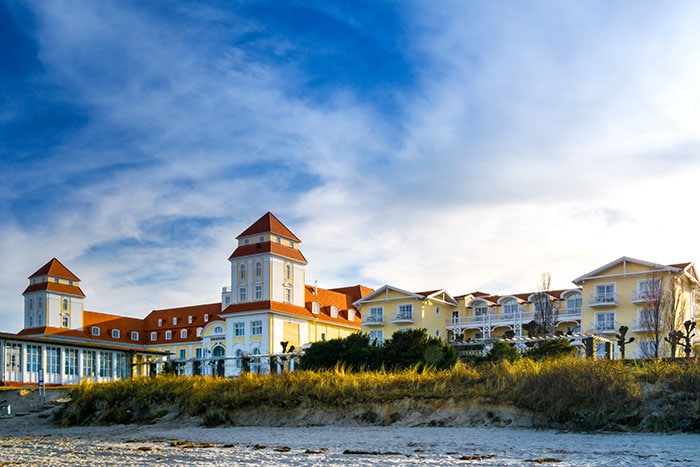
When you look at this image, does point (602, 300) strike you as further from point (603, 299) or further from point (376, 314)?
point (376, 314)

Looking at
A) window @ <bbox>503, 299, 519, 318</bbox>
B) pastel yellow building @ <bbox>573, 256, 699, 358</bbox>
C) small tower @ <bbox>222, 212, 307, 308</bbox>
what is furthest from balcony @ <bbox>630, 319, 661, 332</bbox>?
small tower @ <bbox>222, 212, 307, 308</bbox>

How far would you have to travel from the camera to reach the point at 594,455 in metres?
13.2

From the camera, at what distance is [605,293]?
187 feet

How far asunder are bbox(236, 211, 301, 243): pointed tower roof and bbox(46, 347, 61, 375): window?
31.6 m

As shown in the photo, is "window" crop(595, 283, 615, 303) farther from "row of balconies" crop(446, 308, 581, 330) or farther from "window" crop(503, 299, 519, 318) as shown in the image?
"window" crop(503, 299, 519, 318)

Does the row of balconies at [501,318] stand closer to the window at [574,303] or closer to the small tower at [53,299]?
the window at [574,303]

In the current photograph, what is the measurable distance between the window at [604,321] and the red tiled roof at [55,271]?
180 ft

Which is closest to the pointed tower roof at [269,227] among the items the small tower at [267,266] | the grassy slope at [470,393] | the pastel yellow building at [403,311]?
the small tower at [267,266]

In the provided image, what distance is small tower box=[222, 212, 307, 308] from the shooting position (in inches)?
2731

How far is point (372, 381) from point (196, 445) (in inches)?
211

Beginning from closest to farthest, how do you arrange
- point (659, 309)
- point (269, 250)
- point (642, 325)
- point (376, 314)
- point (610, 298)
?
point (659, 309)
point (642, 325)
point (610, 298)
point (376, 314)
point (269, 250)

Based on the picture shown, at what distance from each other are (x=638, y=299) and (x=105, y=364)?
113ft

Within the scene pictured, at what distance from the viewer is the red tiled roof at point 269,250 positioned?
69.6 m

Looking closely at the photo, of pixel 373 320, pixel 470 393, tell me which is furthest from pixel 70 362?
pixel 373 320
